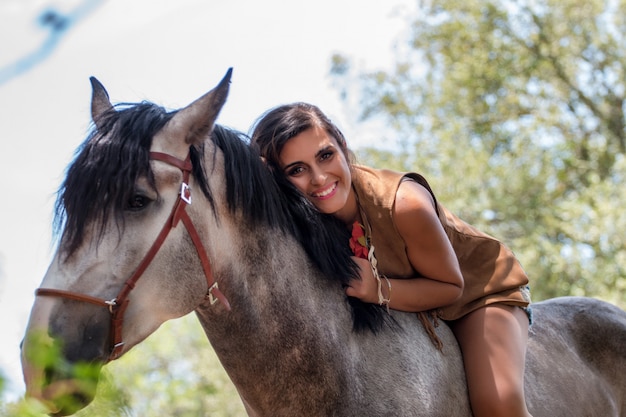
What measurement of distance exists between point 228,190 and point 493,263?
4.78 feet

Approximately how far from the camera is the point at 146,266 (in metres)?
2.70

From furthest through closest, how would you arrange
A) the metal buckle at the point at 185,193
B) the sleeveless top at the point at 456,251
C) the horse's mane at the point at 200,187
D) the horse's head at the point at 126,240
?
the sleeveless top at the point at 456,251
the metal buckle at the point at 185,193
the horse's mane at the point at 200,187
the horse's head at the point at 126,240

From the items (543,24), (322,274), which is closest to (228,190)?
(322,274)

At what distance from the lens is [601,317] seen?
16.4 feet

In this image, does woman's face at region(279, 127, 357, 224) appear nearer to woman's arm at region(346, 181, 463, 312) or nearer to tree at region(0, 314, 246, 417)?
woman's arm at region(346, 181, 463, 312)

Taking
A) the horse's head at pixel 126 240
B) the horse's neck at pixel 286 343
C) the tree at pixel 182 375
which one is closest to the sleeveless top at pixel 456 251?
the horse's neck at pixel 286 343

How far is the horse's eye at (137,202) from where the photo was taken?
2746mm

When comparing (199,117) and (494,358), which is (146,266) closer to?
(199,117)

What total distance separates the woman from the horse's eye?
772mm

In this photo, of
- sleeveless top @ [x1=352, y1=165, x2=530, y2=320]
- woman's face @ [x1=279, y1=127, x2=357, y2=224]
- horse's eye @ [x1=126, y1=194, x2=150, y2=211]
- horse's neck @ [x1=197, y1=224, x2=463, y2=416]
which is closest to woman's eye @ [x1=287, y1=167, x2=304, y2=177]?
woman's face @ [x1=279, y1=127, x2=357, y2=224]

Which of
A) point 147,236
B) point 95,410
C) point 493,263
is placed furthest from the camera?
point 493,263

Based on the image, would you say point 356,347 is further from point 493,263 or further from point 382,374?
point 493,263

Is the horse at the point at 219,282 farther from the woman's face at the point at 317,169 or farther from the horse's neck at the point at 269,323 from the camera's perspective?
the woman's face at the point at 317,169

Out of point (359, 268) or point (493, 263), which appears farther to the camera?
point (493, 263)
